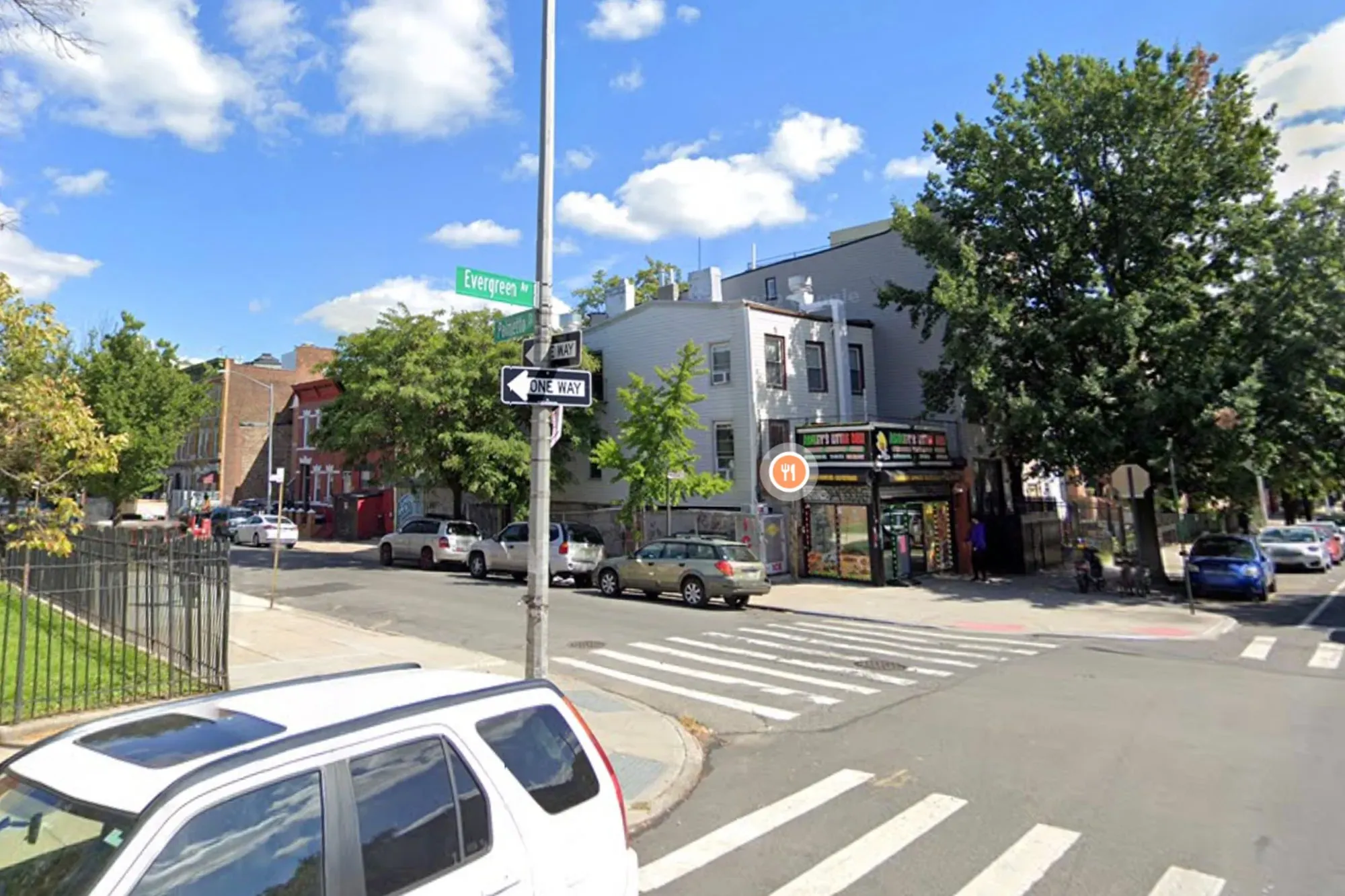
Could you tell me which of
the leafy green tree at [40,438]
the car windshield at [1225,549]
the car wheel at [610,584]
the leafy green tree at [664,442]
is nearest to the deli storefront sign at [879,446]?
the leafy green tree at [664,442]

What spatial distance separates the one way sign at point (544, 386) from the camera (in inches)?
278

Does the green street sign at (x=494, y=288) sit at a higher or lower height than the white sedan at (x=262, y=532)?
higher

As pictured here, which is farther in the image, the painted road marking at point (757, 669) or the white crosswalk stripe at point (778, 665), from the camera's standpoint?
the painted road marking at point (757, 669)

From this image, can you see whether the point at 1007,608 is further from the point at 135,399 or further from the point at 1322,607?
the point at 135,399

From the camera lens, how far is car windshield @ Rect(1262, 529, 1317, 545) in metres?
28.0

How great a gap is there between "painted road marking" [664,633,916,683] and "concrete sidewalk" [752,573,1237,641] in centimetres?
518

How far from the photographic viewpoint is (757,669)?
1116cm

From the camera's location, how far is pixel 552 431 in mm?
7578

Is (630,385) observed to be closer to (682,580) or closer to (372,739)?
(682,580)

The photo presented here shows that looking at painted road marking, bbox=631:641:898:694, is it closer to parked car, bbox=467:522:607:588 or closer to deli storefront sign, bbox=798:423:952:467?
parked car, bbox=467:522:607:588

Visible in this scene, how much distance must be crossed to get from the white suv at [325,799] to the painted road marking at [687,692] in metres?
5.67

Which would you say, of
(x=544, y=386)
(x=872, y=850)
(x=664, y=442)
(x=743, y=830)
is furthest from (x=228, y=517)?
(x=872, y=850)

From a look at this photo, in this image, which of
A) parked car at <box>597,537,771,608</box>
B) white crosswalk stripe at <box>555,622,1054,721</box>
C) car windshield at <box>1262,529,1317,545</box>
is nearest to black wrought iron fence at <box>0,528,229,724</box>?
white crosswalk stripe at <box>555,622,1054,721</box>

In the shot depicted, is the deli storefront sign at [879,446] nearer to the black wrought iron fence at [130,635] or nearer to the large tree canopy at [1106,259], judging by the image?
the large tree canopy at [1106,259]
